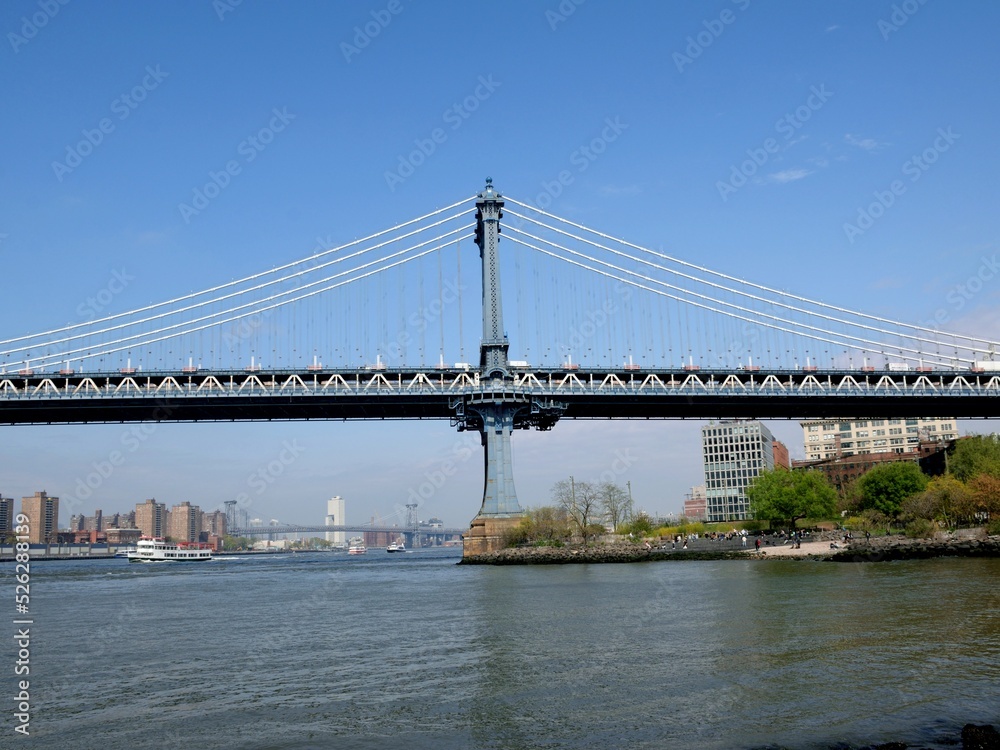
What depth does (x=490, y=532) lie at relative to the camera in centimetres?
7238

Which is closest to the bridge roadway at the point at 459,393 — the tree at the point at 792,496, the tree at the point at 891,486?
the tree at the point at 891,486

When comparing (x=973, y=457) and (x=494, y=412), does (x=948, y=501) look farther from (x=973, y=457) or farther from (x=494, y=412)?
(x=494, y=412)

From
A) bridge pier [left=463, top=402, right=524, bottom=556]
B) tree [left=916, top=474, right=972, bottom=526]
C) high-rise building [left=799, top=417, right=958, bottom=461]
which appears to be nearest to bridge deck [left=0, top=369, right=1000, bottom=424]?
bridge pier [left=463, top=402, right=524, bottom=556]

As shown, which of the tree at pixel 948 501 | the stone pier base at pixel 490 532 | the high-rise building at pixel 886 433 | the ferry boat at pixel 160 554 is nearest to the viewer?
the tree at pixel 948 501

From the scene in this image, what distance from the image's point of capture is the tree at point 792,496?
84.8 meters

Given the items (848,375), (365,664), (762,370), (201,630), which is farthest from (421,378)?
(365,664)

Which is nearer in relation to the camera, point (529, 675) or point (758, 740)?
point (758, 740)

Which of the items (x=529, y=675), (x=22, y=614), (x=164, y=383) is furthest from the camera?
(x=164, y=383)

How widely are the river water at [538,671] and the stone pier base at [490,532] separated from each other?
34.3 m

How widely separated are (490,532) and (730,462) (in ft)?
312

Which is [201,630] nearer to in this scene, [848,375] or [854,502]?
[848,375]

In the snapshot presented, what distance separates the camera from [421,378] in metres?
77.2

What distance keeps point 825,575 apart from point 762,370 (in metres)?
39.4

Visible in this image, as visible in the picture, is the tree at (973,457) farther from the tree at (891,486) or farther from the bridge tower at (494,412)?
the bridge tower at (494,412)
